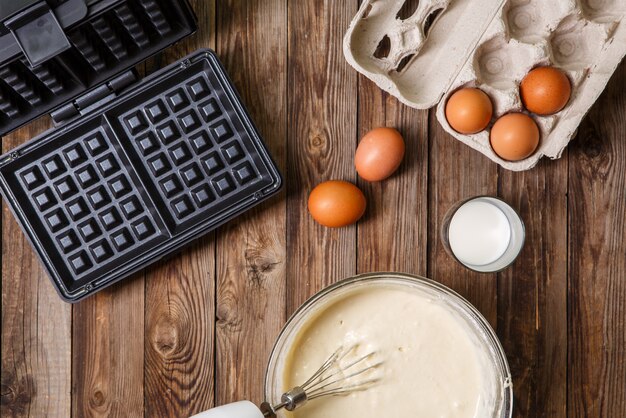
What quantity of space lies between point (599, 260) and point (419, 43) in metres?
0.63

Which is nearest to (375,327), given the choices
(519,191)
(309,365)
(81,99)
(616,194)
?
(309,365)

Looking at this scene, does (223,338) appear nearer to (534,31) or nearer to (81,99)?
(81,99)

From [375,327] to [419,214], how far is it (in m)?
0.30

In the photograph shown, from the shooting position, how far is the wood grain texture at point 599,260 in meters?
1.45

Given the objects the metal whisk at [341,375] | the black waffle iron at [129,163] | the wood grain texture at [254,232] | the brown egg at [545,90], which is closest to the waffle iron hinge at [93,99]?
the black waffle iron at [129,163]

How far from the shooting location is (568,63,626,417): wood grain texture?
1453mm

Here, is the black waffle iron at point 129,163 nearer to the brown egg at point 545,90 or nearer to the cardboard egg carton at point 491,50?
the cardboard egg carton at point 491,50

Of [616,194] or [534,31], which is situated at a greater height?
[534,31]

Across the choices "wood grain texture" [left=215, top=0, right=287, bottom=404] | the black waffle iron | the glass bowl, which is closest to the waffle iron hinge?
the black waffle iron

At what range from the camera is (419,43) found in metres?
1.39

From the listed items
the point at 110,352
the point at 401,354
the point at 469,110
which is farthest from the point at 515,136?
the point at 110,352

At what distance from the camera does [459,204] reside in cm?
137

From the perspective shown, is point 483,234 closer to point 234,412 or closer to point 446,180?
point 446,180

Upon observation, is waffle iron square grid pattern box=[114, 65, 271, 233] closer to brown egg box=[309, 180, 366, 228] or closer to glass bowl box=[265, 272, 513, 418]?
brown egg box=[309, 180, 366, 228]
